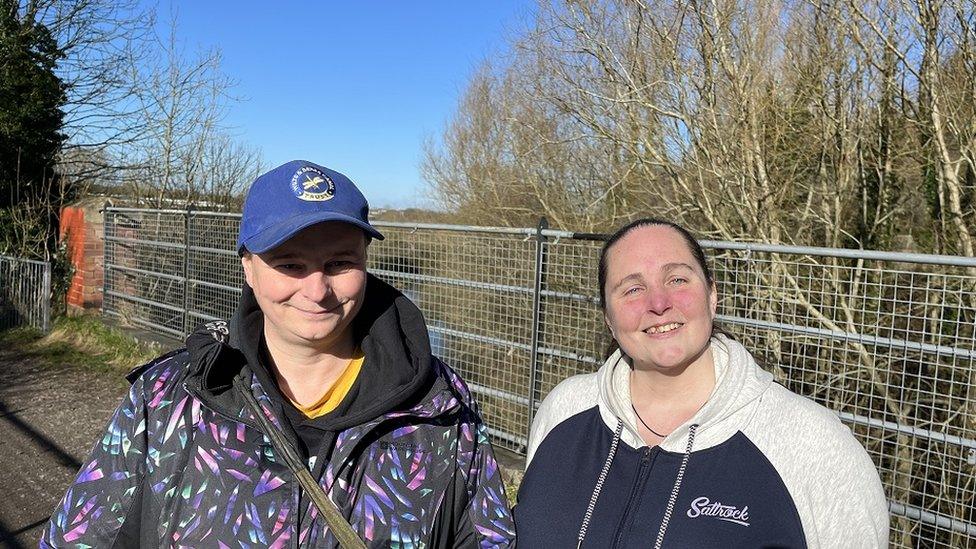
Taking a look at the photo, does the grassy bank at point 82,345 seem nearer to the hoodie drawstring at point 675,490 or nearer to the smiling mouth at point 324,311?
the smiling mouth at point 324,311

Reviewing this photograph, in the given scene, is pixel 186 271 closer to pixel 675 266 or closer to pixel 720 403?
pixel 675 266

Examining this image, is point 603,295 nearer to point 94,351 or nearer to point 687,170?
point 687,170

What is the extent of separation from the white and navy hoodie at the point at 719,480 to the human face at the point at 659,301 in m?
0.13

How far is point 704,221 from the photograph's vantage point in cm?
755

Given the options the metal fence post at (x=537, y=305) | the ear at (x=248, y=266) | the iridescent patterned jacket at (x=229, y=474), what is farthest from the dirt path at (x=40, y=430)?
the ear at (x=248, y=266)

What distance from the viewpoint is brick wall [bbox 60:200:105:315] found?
35.0 feet

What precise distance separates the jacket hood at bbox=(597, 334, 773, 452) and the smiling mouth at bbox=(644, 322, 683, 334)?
0.55 ft

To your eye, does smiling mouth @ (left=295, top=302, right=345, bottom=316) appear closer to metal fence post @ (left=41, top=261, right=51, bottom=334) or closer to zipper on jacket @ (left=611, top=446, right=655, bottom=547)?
zipper on jacket @ (left=611, top=446, right=655, bottom=547)

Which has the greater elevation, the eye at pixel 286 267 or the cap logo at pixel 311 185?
the cap logo at pixel 311 185

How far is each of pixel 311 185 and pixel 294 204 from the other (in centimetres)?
7

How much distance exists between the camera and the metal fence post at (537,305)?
491 cm

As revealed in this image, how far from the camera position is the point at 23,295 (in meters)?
10.9

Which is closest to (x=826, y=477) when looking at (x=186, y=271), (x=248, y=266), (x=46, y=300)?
(x=248, y=266)

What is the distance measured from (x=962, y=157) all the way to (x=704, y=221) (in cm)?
236
